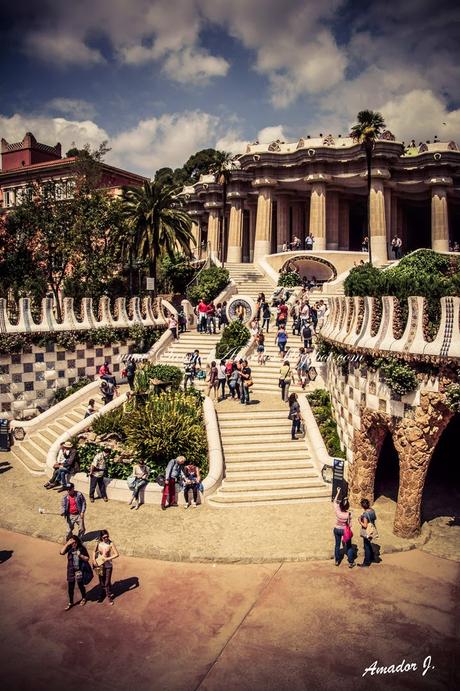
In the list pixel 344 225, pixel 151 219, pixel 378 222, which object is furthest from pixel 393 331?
pixel 344 225

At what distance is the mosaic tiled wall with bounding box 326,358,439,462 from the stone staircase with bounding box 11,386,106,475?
1034cm

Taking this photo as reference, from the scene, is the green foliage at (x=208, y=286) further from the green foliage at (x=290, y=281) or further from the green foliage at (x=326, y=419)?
the green foliage at (x=326, y=419)

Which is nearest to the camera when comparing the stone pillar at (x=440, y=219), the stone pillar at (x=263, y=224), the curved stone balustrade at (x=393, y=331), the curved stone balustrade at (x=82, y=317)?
the curved stone balustrade at (x=393, y=331)

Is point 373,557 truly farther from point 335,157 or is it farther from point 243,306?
point 335,157

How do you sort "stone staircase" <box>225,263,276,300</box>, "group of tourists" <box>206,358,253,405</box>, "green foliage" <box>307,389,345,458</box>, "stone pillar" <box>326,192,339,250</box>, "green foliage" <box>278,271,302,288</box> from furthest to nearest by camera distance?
"stone pillar" <box>326,192,339,250</box> → "stone staircase" <box>225,263,276,300</box> → "green foliage" <box>278,271,302,288</box> → "group of tourists" <box>206,358,253,405</box> → "green foliage" <box>307,389,345,458</box>

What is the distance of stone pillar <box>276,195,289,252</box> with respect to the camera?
4975cm

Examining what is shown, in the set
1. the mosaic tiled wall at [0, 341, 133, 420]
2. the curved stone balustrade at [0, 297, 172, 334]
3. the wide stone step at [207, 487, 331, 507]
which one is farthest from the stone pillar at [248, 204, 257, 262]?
the wide stone step at [207, 487, 331, 507]

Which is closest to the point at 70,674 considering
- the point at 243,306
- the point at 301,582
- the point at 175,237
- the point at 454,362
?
the point at 301,582

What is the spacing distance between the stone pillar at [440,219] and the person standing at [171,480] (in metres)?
39.3

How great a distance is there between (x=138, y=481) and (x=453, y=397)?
29.1 ft

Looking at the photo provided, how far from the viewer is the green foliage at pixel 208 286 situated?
35062mm

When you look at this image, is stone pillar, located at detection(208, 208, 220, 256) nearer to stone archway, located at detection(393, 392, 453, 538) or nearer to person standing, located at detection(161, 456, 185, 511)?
person standing, located at detection(161, 456, 185, 511)

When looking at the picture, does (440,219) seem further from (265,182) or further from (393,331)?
(393,331)

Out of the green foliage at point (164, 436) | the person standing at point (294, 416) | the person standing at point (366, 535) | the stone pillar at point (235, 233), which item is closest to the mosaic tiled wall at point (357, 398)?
the person standing at point (294, 416)
